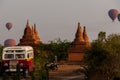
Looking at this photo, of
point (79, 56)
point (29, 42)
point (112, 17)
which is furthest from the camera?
point (112, 17)

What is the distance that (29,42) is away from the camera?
59000mm

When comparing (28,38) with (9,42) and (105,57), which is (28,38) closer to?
(9,42)

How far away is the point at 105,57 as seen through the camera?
2583 centimetres

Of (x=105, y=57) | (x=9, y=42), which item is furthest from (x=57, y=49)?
(x=105, y=57)

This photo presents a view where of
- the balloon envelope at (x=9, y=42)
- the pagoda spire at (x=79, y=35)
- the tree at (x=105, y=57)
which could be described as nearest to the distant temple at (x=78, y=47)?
the pagoda spire at (x=79, y=35)

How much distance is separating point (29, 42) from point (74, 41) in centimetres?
722

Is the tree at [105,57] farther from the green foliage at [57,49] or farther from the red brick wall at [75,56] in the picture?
the green foliage at [57,49]

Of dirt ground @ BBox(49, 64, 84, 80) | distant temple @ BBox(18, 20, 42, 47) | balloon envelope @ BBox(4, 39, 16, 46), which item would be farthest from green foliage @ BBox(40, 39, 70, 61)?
dirt ground @ BBox(49, 64, 84, 80)

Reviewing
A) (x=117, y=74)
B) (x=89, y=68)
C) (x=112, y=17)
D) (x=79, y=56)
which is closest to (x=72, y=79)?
(x=89, y=68)

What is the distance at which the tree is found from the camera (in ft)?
83.8

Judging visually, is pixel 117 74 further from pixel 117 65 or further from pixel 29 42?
pixel 29 42

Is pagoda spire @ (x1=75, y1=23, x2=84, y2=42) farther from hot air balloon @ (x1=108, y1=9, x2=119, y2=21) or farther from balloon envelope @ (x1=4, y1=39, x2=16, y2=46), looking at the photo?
balloon envelope @ (x1=4, y1=39, x2=16, y2=46)

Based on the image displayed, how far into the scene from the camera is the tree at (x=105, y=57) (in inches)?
1005

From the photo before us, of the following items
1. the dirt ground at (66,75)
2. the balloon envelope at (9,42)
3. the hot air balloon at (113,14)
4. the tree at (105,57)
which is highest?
the hot air balloon at (113,14)
